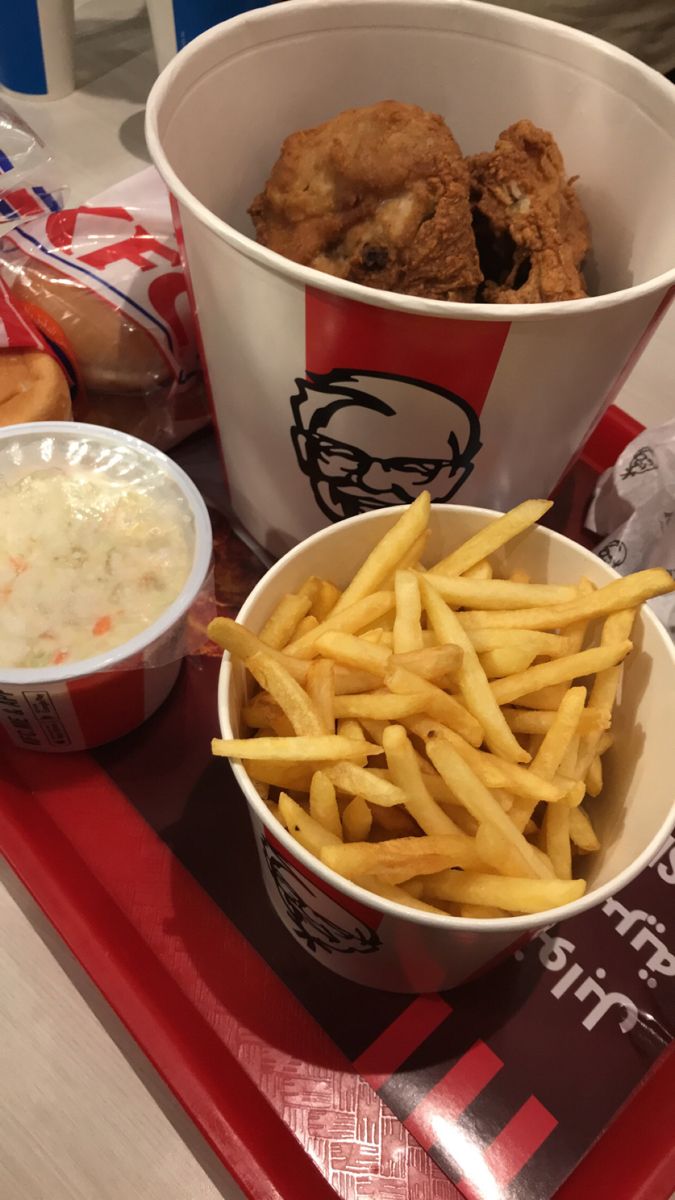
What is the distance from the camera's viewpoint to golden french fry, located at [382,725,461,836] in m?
0.63

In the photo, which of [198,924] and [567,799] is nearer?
[567,799]

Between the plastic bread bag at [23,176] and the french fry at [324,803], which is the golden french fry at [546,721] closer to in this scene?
the french fry at [324,803]

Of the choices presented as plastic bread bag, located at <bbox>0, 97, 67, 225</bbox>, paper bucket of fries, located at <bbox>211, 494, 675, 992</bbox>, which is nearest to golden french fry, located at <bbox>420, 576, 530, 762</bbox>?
paper bucket of fries, located at <bbox>211, 494, 675, 992</bbox>

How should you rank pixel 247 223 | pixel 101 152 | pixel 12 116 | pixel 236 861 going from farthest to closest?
pixel 101 152, pixel 12 116, pixel 247 223, pixel 236 861

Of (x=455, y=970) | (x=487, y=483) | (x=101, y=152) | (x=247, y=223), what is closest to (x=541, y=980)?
(x=455, y=970)

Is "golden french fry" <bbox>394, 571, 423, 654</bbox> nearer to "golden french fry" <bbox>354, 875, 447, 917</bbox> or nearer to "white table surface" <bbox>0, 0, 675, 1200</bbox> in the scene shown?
"golden french fry" <bbox>354, 875, 447, 917</bbox>

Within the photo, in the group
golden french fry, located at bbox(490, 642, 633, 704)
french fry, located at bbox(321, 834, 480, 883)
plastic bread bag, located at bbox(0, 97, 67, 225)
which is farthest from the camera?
plastic bread bag, located at bbox(0, 97, 67, 225)

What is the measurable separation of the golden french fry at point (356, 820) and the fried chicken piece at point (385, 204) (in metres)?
0.50

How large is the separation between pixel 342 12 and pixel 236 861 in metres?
0.95

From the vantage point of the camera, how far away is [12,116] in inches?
48.4

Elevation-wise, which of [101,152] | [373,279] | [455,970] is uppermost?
[373,279]

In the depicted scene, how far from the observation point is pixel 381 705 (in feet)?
2.20

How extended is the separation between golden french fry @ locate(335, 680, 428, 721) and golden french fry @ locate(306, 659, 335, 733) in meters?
0.01

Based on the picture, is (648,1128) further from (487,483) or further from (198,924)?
(487,483)
